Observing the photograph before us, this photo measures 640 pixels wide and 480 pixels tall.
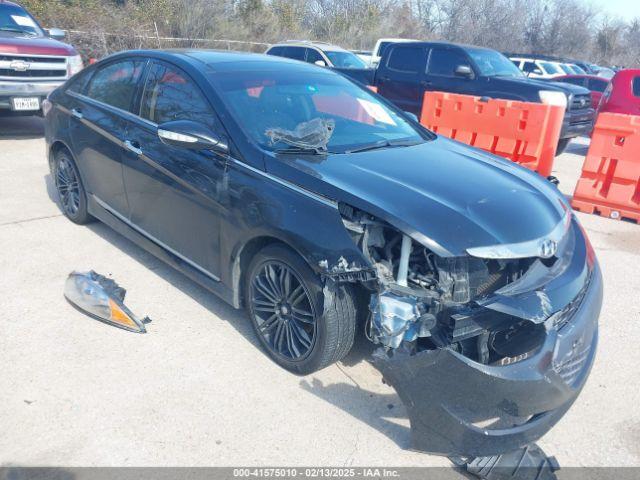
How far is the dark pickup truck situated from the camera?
30.1 ft

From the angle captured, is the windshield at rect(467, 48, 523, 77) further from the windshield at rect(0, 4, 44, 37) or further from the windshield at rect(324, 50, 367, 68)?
the windshield at rect(0, 4, 44, 37)

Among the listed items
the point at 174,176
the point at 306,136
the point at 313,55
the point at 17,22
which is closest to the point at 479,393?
the point at 306,136

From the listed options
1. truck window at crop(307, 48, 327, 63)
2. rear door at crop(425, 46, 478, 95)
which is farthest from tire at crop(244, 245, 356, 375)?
truck window at crop(307, 48, 327, 63)

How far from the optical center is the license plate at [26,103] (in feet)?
27.4

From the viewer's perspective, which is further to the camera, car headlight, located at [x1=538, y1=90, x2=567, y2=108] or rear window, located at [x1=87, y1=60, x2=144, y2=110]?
car headlight, located at [x1=538, y1=90, x2=567, y2=108]

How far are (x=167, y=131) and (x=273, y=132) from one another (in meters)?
0.62

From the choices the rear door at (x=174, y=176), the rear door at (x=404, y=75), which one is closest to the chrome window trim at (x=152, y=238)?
the rear door at (x=174, y=176)

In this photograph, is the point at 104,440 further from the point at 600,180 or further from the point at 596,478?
the point at 600,180

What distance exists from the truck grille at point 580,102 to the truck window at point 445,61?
→ 6.25ft

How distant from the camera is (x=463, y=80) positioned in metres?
9.67

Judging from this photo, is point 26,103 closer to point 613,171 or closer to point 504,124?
A: point 504,124

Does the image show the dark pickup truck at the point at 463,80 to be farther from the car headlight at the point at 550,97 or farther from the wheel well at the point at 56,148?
the wheel well at the point at 56,148

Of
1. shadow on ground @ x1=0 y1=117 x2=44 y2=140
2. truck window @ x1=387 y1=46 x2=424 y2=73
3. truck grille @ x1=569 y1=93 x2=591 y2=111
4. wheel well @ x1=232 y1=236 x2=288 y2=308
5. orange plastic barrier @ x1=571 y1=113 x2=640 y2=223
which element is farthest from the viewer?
truck window @ x1=387 y1=46 x2=424 y2=73

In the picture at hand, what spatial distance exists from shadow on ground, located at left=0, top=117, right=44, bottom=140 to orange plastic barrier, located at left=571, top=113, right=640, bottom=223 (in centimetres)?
847
